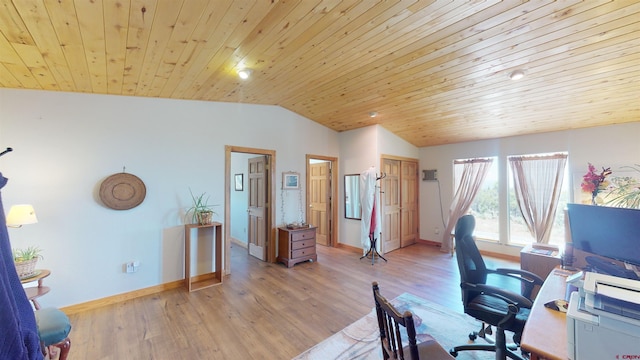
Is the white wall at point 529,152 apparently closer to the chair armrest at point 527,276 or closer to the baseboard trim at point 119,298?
the chair armrest at point 527,276

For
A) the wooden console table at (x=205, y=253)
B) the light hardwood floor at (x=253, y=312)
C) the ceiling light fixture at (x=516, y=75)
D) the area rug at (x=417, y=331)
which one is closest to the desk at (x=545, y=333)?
the area rug at (x=417, y=331)

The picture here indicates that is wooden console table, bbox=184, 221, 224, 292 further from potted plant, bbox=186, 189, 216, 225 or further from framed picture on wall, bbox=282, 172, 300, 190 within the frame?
framed picture on wall, bbox=282, 172, 300, 190

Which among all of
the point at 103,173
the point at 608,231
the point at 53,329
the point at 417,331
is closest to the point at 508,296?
the point at 608,231

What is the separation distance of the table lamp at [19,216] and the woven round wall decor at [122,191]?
664 mm

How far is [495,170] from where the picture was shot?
5.06 metres

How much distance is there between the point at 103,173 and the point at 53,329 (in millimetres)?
1945

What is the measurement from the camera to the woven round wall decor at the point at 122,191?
306 centimetres

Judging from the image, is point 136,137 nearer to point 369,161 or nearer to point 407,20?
point 407,20

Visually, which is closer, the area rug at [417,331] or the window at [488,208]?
the area rug at [417,331]

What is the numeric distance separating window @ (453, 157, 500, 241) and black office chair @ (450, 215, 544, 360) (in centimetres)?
336

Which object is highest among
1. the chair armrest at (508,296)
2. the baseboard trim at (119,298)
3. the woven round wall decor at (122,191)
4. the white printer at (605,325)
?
the woven round wall decor at (122,191)

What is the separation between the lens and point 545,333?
123cm

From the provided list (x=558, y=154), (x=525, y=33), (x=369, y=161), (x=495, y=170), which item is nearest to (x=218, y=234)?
(x=369, y=161)

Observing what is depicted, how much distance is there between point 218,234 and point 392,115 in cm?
346
